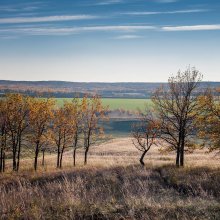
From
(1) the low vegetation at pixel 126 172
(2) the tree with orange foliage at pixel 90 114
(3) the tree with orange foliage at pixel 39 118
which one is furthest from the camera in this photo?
(2) the tree with orange foliage at pixel 90 114

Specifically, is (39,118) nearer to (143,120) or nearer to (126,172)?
(143,120)

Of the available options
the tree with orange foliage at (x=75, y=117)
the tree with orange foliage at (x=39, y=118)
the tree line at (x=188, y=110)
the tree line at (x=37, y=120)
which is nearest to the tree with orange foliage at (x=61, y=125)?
the tree line at (x=37, y=120)

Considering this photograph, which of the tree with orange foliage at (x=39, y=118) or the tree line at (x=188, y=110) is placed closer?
the tree line at (x=188, y=110)

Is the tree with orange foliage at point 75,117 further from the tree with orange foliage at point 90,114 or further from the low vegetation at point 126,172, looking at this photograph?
the tree with orange foliage at point 90,114

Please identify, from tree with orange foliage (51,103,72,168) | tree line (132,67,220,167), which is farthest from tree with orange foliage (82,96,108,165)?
tree line (132,67,220,167)

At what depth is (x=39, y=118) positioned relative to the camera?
42969 mm

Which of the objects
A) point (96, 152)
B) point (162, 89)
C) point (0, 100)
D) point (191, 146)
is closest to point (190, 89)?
point (162, 89)

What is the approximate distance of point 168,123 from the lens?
32375 mm

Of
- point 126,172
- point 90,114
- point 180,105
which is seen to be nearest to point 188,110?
point 180,105

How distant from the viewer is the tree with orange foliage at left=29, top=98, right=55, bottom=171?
42.3 m

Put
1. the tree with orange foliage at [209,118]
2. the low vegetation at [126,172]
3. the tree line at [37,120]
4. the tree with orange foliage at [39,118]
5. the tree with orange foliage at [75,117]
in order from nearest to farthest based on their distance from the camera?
the low vegetation at [126,172] < the tree with orange foliage at [209,118] < the tree line at [37,120] < the tree with orange foliage at [39,118] < the tree with orange foliage at [75,117]

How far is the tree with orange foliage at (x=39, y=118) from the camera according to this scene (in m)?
42.3

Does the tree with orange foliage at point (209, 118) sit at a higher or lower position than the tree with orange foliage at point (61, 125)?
higher

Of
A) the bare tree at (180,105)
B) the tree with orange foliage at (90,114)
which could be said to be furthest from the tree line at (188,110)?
the tree with orange foliage at (90,114)
